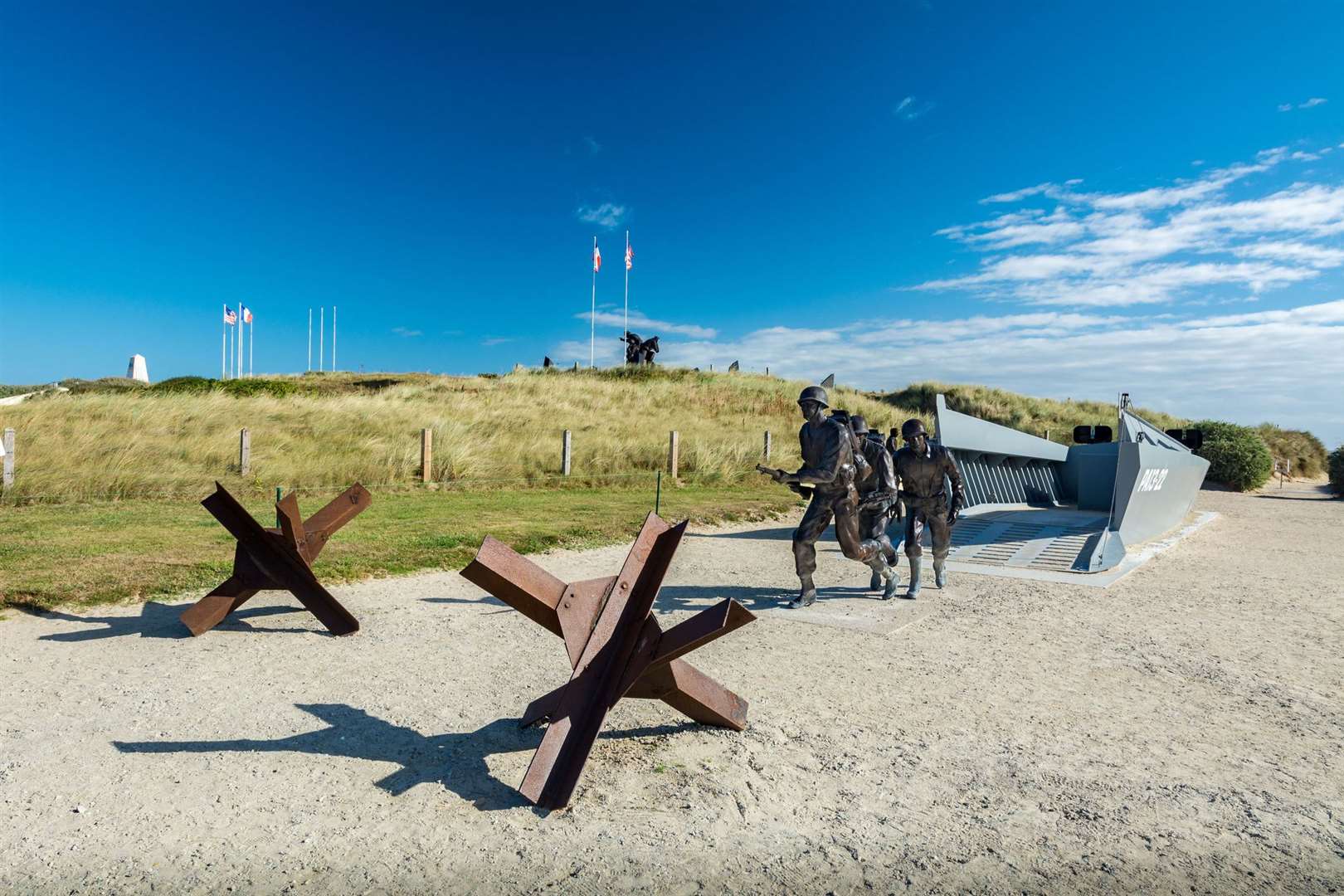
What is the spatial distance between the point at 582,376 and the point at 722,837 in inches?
1511

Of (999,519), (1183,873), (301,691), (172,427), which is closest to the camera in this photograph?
(1183,873)

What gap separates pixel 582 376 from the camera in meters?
40.5

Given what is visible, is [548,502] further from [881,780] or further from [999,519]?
[881,780]

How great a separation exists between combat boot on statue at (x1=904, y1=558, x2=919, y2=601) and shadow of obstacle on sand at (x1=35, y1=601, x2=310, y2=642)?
5333 millimetres

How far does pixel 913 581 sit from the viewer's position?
24.4 feet

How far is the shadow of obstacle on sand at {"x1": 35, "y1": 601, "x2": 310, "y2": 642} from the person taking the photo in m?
5.25

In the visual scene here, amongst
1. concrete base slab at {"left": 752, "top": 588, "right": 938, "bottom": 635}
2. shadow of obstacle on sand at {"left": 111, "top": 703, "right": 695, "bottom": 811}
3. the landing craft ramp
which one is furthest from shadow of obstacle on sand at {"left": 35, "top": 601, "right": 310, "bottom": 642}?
the landing craft ramp

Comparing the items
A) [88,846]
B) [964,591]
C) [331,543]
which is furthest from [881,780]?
[331,543]

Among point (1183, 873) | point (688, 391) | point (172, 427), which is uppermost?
point (688, 391)

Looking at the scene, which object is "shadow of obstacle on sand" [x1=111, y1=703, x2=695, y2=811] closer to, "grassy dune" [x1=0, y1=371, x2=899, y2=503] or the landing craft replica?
the landing craft replica

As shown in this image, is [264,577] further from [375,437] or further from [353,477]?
[375,437]

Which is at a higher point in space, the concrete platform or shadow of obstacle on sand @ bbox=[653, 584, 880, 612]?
the concrete platform

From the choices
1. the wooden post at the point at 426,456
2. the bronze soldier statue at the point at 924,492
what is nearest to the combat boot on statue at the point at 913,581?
the bronze soldier statue at the point at 924,492

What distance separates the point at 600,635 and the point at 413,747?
108 centimetres
